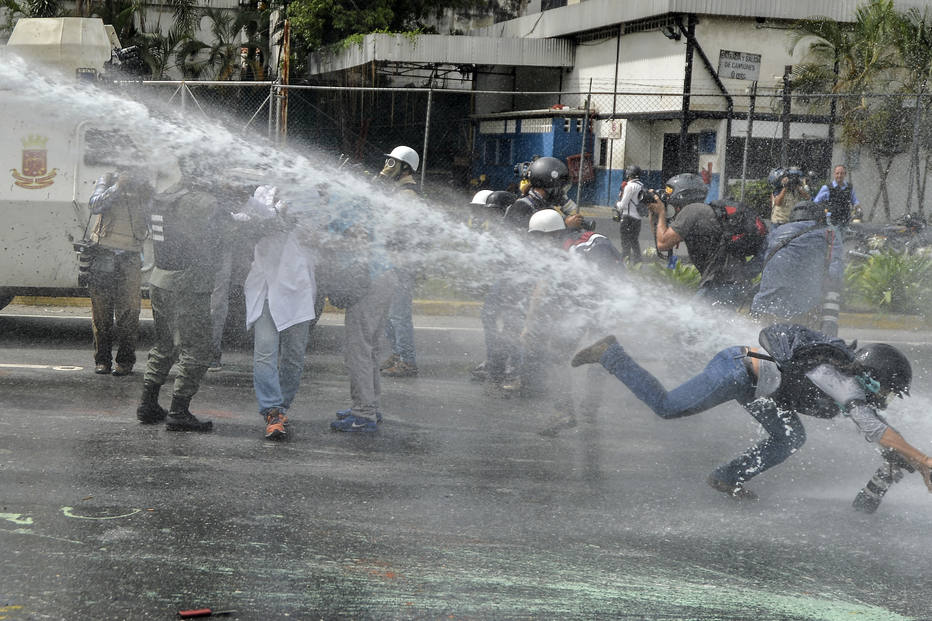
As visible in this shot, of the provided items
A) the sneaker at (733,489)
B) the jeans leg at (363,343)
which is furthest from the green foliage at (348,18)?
the sneaker at (733,489)

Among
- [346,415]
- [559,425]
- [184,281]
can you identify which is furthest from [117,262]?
[559,425]

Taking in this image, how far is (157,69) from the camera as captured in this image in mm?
32875

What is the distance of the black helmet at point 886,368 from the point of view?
16.2 ft

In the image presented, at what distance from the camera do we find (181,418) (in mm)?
6387

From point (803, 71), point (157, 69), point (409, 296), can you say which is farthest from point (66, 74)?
point (157, 69)

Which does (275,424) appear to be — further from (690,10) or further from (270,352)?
(690,10)

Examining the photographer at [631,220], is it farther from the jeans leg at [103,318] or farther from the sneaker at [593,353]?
the sneaker at [593,353]

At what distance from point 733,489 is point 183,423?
3.15 metres

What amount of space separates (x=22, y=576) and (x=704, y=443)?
409 cm

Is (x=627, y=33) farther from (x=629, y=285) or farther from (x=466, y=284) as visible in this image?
(x=629, y=285)

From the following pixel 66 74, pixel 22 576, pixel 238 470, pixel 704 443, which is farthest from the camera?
pixel 66 74

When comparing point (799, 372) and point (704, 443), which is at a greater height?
point (799, 372)

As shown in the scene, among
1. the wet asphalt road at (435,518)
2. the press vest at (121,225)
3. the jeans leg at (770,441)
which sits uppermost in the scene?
the press vest at (121,225)

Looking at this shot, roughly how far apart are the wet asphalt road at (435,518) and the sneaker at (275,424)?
0.10 m
